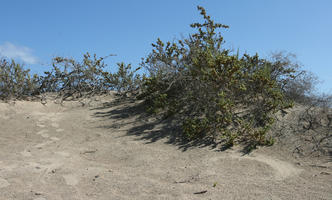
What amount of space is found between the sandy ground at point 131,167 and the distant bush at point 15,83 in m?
1.49

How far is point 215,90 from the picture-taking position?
650cm

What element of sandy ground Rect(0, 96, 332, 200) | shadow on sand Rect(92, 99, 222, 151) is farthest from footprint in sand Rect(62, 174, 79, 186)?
shadow on sand Rect(92, 99, 222, 151)

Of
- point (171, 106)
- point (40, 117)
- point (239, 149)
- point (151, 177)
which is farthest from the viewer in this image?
point (40, 117)

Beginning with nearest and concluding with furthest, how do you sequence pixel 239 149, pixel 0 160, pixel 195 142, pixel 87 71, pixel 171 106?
pixel 0 160, pixel 239 149, pixel 195 142, pixel 171 106, pixel 87 71

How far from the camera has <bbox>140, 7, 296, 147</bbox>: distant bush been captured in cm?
617

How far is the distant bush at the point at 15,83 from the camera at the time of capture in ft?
29.1

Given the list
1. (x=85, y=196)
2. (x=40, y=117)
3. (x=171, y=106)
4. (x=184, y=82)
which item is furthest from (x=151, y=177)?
(x=40, y=117)

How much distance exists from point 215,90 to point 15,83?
623 centimetres

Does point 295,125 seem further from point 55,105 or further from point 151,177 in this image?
point 55,105

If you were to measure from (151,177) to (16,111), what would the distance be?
557 centimetres

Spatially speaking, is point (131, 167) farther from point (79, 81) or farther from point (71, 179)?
point (79, 81)

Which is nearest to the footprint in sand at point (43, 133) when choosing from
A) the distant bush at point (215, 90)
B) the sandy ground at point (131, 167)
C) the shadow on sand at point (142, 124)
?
the sandy ground at point (131, 167)

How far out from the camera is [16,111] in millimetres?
8250

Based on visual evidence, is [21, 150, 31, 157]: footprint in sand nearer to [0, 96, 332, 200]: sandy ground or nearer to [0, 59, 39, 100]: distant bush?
[0, 96, 332, 200]: sandy ground
